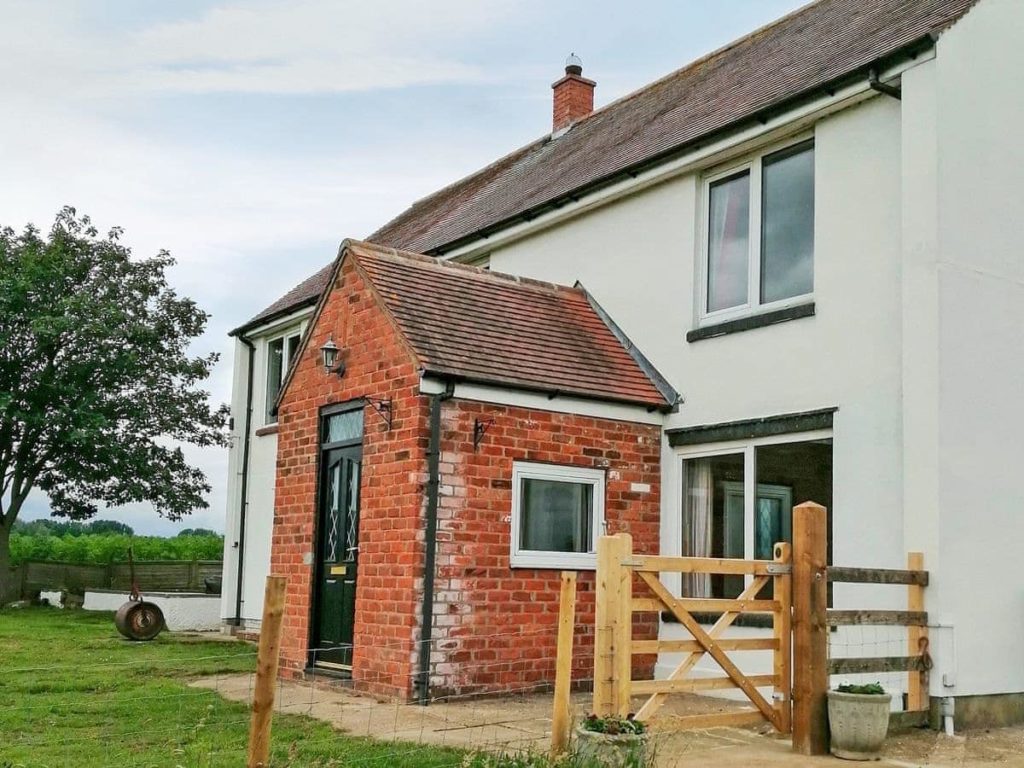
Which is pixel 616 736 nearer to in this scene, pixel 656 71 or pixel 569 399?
pixel 569 399

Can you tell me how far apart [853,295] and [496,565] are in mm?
3968

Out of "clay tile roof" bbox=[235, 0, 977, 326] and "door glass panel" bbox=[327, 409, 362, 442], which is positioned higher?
"clay tile roof" bbox=[235, 0, 977, 326]

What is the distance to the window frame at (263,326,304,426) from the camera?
1828cm

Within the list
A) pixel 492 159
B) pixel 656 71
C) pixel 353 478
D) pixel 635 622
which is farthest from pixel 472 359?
pixel 492 159

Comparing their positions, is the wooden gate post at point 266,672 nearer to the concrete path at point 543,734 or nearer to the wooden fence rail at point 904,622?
the concrete path at point 543,734

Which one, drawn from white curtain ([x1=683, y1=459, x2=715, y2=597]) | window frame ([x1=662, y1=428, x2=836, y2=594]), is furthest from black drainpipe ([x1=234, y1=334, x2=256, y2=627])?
white curtain ([x1=683, y1=459, x2=715, y2=597])

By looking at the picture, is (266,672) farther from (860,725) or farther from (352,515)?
(352,515)

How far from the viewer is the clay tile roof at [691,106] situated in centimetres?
1008

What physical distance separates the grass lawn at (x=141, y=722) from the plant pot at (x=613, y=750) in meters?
0.89

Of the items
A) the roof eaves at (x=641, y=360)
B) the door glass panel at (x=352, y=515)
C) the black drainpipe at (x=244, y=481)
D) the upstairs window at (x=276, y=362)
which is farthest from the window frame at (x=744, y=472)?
the black drainpipe at (x=244, y=481)

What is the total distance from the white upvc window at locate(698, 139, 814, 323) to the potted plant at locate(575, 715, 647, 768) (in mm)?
→ 5127

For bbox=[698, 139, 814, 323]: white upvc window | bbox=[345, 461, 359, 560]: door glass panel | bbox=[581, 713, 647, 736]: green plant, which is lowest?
bbox=[581, 713, 647, 736]: green plant

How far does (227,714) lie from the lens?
28.6 feet

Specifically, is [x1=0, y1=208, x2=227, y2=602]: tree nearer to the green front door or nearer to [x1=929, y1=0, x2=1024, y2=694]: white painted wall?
the green front door
